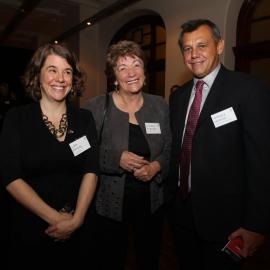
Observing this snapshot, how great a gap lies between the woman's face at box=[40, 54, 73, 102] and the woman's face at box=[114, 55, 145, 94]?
375 millimetres

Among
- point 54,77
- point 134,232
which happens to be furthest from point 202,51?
point 134,232

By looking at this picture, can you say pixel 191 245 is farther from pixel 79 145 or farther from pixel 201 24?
pixel 201 24

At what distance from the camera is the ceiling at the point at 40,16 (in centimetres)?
675

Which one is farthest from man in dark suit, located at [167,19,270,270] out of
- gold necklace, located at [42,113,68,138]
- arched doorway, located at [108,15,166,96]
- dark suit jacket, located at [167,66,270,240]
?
arched doorway, located at [108,15,166,96]

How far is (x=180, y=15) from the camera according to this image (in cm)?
486

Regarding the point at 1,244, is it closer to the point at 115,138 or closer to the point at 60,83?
the point at 115,138

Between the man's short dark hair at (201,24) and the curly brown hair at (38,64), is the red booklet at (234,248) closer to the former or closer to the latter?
the man's short dark hair at (201,24)

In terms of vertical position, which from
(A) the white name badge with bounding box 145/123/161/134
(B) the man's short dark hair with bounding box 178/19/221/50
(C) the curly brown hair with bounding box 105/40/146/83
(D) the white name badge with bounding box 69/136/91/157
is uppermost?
(B) the man's short dark hair with bounding box 178/19/221/50

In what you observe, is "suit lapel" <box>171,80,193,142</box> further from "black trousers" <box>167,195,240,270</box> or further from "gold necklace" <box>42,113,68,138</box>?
"gold necklace" <box>42,113,68,138</box>

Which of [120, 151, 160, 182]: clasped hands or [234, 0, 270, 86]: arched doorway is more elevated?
[234, 0, 270, 86]: arched doorway

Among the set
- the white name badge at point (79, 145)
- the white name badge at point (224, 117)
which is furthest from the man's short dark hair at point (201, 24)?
the white name badge at point (79, 145)

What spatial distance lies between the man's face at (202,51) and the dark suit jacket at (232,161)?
0.31 ft

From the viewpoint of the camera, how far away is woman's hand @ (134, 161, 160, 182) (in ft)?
5.84

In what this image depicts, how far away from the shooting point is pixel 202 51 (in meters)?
1.67
